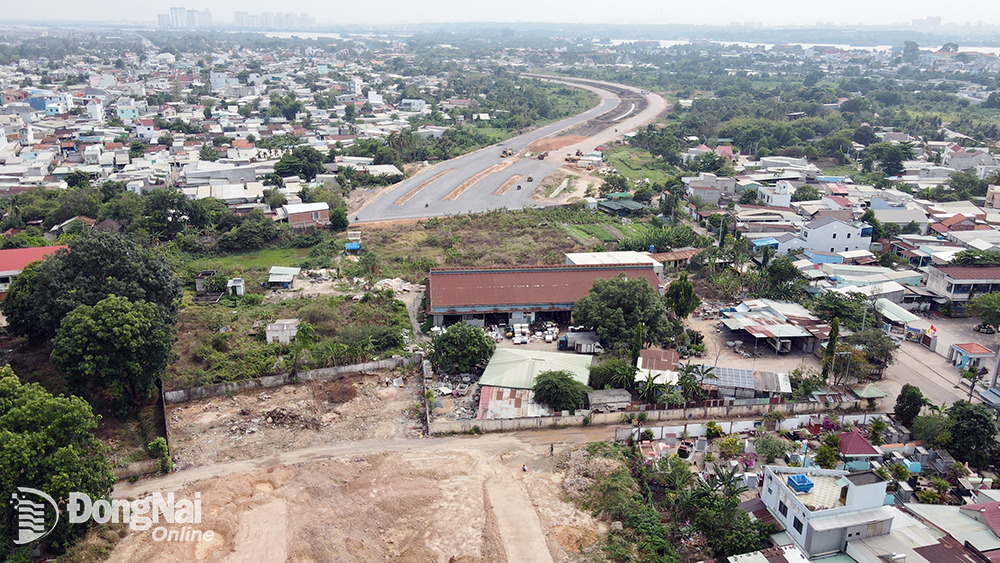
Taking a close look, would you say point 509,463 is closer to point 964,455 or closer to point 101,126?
point 964,455

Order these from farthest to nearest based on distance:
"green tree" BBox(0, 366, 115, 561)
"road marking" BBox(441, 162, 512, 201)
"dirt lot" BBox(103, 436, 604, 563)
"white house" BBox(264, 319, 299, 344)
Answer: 1. "road marking" BBox(441, 162, 512, 201)
2. "white house" BBox(264, 319, 299, 344)
3. "dirt lot" BBox(103, 436, 604, 563)
4. "green tree" BBox(0, 366, 115, 561)

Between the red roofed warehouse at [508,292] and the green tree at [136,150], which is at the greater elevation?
the green tree at [136,150]

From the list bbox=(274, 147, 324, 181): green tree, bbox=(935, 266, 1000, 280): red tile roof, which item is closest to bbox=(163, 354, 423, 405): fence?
bbox=(935, 266, 1000, 280): red tile roof

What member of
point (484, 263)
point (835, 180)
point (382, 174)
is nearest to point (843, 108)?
point (835, 180)

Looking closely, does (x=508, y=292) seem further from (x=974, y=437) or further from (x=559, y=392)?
(x=974, y=437)

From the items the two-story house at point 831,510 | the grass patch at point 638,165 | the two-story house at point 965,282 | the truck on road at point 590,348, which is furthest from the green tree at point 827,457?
the grass patch at point 638,165

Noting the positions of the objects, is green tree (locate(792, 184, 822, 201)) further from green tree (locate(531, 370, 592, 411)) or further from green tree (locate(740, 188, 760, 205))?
green tree (locate(531, 370, 592, 411))

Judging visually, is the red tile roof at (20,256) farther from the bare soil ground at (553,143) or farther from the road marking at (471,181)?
the bare soil ground at (553,143)
